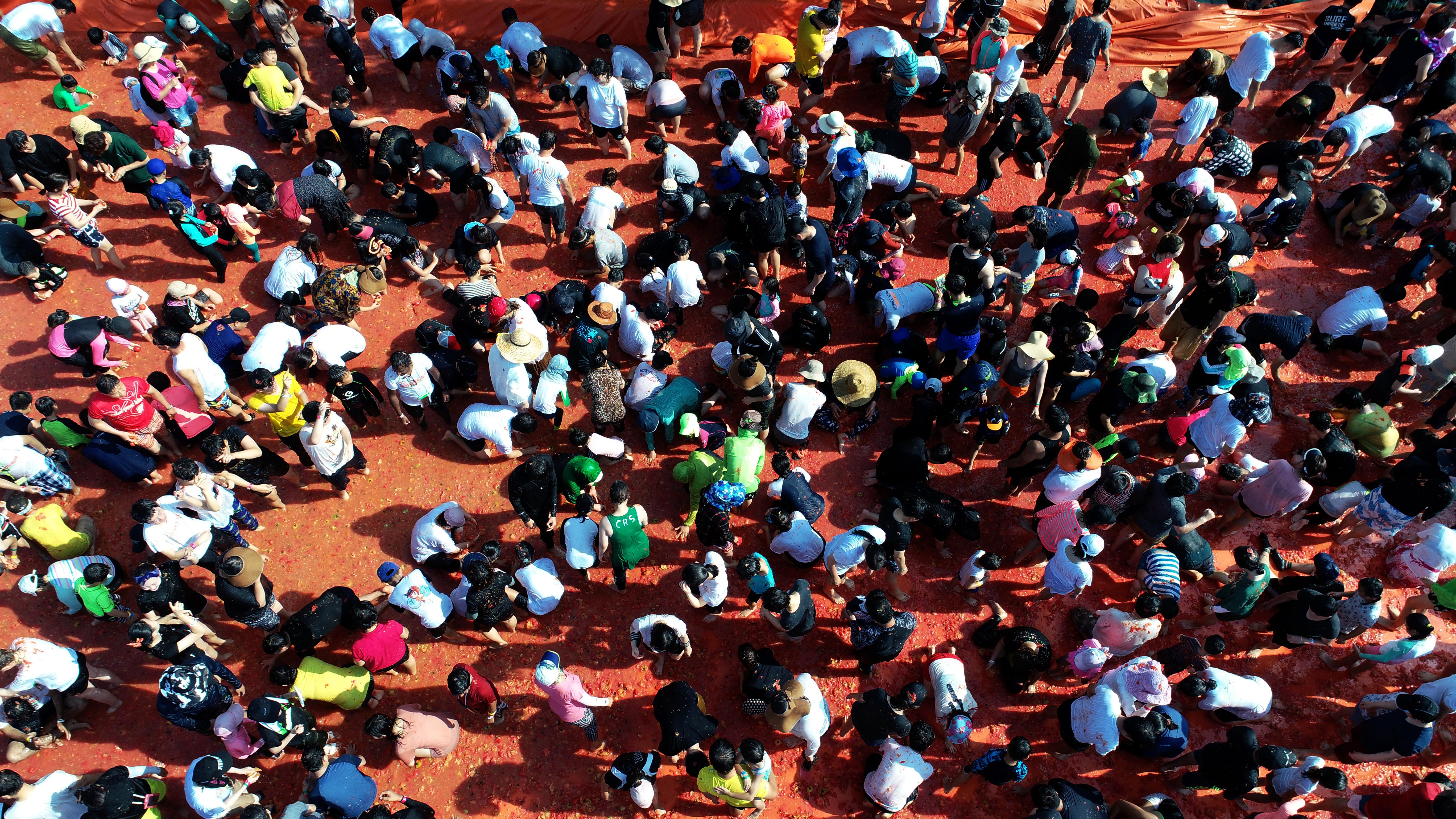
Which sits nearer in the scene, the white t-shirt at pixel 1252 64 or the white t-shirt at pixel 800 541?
the white t-shirt at pixel 800 541

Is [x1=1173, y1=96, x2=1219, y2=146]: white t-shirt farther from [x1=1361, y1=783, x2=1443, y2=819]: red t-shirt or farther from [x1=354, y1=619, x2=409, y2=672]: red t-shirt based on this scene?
[x1=354, y1=619, x2=409, y2=672]: red t-shirt

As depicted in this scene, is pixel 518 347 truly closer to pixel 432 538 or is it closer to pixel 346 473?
pixel 432 538

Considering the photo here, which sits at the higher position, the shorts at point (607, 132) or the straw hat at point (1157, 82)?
the straw hat at point (1157, 82)

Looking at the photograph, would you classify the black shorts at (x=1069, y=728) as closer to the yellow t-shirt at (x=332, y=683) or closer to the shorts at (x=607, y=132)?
the yellow t-shirt at (x=332, y=683)

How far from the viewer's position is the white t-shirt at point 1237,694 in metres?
8.25

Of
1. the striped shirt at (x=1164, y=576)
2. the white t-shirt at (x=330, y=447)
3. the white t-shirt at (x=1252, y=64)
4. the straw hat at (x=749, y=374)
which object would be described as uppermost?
the white t-shirt at (x=1252, y=64)

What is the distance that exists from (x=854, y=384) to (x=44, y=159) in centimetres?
1156

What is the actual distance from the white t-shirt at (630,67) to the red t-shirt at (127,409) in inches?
311

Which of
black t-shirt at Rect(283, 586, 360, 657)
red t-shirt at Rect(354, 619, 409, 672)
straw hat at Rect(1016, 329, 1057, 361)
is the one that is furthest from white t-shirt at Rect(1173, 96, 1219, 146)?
black t-shirt at Rect(283, 586, 360, 657)

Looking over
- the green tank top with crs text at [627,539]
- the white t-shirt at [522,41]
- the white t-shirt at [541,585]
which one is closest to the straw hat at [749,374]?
the green tank top with crs text at [627,539]

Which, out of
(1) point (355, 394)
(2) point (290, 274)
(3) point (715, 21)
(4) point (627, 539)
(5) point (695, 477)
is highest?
(3) point (715, 21)

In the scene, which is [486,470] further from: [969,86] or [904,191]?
[969,86]

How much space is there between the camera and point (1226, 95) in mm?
12992

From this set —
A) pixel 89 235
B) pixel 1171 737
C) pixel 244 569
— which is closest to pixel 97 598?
pixel 244 569
